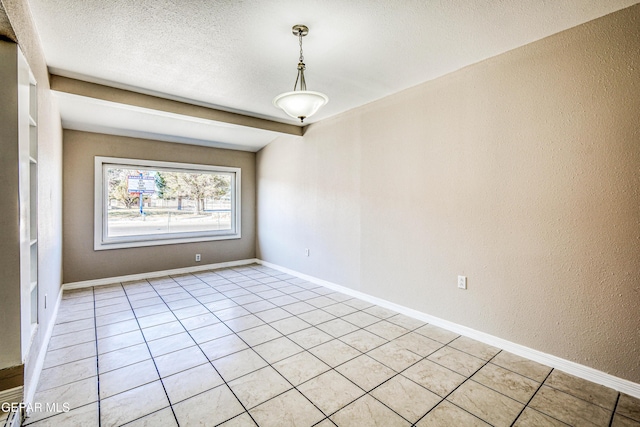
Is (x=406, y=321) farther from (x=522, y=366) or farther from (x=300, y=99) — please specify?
(x=300, y=99)

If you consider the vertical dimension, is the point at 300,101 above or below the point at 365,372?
above

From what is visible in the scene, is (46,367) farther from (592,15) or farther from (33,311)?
(592,15)

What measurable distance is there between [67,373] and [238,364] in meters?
1.23

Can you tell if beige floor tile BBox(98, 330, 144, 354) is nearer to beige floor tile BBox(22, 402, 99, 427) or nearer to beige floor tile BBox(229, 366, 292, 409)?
beige floor tile BBox(22, 402, 99, 427)

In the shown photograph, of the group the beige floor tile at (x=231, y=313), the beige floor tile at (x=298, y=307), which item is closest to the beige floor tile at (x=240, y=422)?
the beige floor tile at (x=231, y=313)

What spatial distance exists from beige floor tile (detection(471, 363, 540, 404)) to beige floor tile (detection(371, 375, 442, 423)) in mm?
456

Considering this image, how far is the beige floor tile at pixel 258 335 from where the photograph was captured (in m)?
2.76

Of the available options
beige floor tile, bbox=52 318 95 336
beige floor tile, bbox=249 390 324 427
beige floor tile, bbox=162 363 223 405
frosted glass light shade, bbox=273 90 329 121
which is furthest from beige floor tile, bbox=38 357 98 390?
frosted glass light shade, bbox=273 90 329 121

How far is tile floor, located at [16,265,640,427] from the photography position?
5.87ft

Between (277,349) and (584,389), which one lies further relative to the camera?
(277,349)

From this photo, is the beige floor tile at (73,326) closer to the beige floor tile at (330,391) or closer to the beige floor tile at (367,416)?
the beige floor tile at (330,391)

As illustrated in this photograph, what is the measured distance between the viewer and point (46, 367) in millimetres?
2271

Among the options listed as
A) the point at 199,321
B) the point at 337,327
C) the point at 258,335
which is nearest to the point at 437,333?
the point at 337,327

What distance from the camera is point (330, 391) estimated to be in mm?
2025
